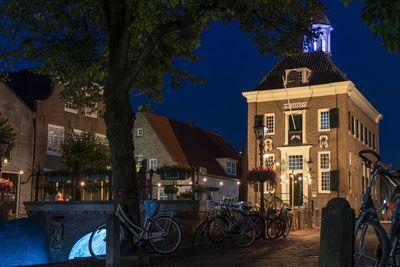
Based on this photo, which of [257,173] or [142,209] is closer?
[142,209]

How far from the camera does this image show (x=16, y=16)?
47.3 feet

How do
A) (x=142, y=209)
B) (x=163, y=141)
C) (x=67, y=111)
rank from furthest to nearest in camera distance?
(x=163, y=141)
(x=67, y=111)
(x=142, y=209)

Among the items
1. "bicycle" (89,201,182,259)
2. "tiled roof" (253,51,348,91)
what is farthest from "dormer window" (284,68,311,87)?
"bicycle" (89,201,182,259)

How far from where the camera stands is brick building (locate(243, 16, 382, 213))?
3544 cm

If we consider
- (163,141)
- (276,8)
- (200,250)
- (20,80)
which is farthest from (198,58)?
(163,141)

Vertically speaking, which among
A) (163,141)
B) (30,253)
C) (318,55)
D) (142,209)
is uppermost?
(318,55)

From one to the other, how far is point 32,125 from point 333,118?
20.1 meters

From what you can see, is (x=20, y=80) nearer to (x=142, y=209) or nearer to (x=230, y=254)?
(x=142, y=209)

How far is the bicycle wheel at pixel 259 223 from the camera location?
14578 millimetres

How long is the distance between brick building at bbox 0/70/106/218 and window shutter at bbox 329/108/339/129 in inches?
644

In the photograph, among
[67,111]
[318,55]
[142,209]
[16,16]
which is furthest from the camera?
[318,55]

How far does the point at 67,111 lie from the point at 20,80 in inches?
170

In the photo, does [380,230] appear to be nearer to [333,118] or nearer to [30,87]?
[333,118]

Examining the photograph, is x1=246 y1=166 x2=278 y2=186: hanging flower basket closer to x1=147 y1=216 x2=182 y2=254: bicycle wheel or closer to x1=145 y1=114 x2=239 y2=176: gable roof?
x1=147 y1=216 x2=182 y2=254: bicycle wheel
